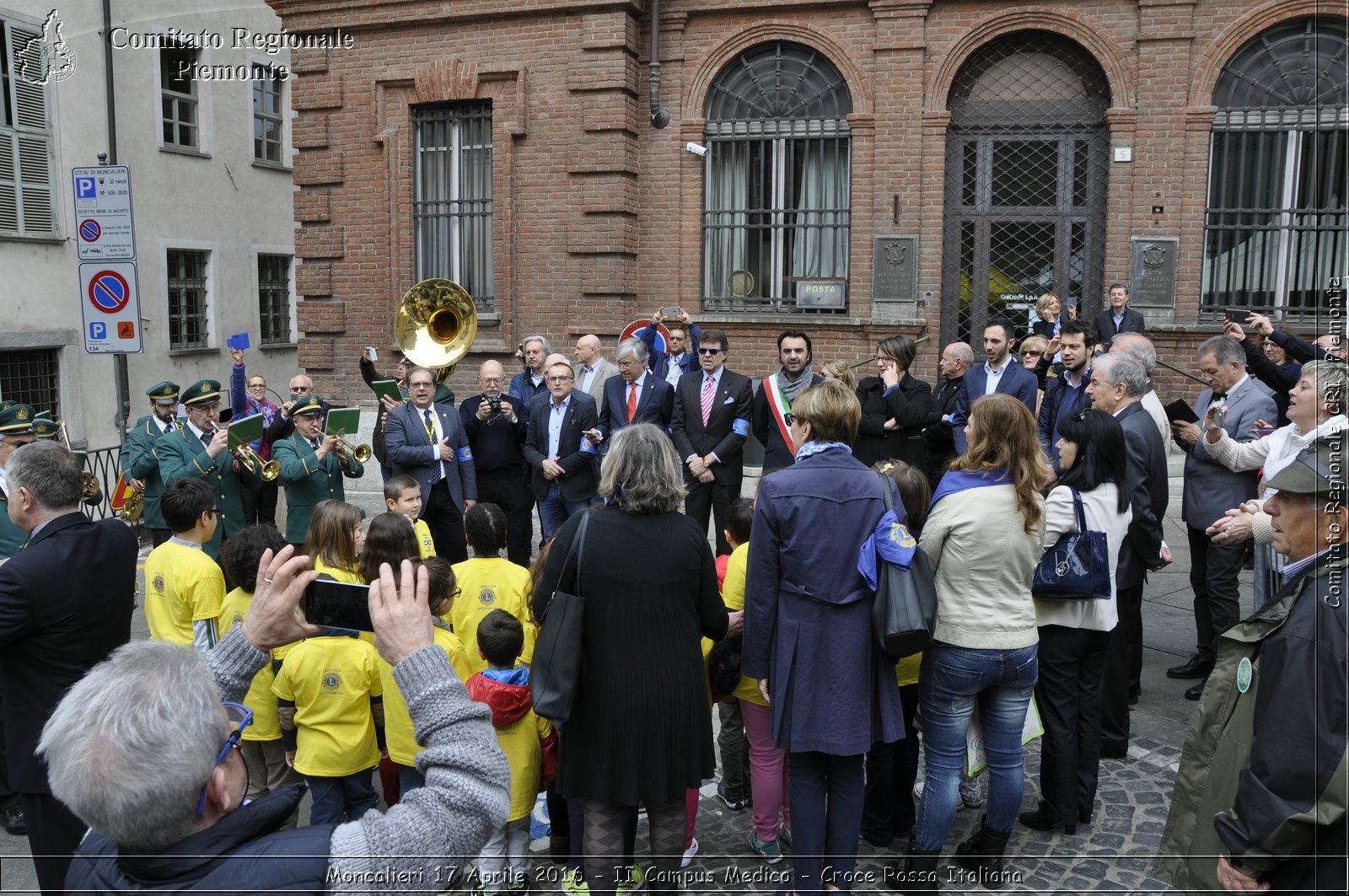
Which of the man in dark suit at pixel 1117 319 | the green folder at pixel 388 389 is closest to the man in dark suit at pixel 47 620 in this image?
the green folder at pixel 388 389

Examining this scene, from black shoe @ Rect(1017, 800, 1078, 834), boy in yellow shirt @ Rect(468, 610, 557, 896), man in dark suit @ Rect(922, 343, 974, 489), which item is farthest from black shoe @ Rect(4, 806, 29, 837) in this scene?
man in dark suit @ Rect(922, 343, 974, 489)

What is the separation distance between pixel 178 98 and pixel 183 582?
59.5 feet

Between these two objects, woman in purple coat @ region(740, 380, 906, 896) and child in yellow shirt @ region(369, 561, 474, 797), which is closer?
woman in purple coat @ region(740, 380, 906, 896)

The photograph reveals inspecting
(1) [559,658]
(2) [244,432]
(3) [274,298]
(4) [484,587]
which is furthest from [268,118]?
(1) [559,658]

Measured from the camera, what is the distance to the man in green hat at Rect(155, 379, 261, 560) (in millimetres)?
6930

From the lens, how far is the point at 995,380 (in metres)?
8.13

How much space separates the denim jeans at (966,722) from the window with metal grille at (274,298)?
69.4 feet

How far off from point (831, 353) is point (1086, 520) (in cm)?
808

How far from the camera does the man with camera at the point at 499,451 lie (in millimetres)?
8172

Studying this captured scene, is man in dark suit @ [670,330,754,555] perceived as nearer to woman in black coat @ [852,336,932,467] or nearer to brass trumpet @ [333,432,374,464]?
woman in black coat @ [852,336,932,467]

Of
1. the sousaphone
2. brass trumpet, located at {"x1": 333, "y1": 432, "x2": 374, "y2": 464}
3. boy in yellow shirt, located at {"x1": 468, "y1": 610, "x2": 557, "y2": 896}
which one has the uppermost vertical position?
the sousaphone

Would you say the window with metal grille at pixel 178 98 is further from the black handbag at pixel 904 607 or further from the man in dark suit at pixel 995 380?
the black handbag at pixel 904 607

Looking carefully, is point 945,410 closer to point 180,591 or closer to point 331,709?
point 331,709

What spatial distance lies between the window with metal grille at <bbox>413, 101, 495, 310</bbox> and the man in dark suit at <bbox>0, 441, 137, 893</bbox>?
9.89 meters
